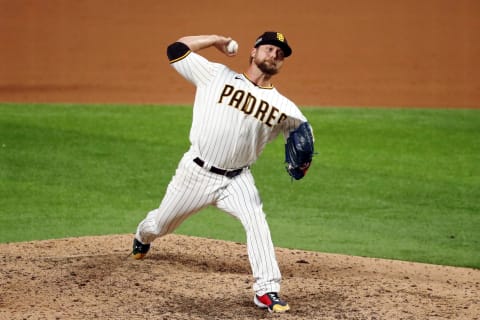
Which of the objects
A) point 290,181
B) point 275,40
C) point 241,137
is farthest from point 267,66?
point 290,181

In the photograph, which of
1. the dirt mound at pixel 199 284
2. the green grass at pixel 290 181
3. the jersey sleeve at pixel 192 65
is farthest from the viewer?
the green grass at pixel 290 181

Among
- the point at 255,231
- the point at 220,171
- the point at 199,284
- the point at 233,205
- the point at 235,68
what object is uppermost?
the point at 235,68

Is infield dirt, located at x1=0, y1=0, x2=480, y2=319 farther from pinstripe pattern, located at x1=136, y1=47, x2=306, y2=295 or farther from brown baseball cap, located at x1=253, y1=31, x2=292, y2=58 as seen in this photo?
brown baseball cap, located at x1=253, y1=31, x2=292, y2=58

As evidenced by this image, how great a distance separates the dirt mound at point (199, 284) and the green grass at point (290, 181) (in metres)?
0.66

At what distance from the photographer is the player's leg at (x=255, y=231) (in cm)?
581

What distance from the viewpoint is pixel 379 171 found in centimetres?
1068

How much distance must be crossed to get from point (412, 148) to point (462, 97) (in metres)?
4.27

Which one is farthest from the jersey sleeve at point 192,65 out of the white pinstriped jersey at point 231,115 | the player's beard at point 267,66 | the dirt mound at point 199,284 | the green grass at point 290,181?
the green grass at point 290,181

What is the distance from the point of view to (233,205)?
5.92m

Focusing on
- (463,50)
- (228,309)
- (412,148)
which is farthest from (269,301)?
(463,50)

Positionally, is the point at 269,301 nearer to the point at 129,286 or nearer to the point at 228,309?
the point at 228,309

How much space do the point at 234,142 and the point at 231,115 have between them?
6.8 inches

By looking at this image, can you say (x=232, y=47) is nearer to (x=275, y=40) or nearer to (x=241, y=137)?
(x=275, y=40)

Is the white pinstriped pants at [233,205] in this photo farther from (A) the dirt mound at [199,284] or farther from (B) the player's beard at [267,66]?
(B) the player's beard at [267,66]
